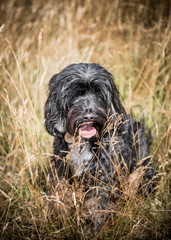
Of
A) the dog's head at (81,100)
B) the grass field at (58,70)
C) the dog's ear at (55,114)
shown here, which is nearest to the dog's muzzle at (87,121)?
the dog's head at (81,100)

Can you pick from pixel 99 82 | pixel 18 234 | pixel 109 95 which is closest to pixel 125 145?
pixel 109 95

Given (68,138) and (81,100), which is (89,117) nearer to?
→ (81,100)

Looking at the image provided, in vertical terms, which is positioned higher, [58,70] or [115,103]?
[58,70]

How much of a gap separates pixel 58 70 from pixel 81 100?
1.55 meters

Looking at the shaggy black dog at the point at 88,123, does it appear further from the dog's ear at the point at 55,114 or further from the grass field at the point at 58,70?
the grass field at the point at 58,70

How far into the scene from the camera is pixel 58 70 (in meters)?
3.64

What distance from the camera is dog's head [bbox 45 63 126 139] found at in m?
2.16

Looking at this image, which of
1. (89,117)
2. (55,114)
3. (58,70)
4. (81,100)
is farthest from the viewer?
(58,70)

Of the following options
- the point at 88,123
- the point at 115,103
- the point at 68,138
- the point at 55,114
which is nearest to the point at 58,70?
the point at 55,114

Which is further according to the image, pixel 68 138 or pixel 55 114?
pixel 55 114

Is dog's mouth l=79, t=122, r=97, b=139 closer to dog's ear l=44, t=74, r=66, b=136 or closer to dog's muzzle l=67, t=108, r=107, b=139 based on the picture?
dog's muzzle l=67, t=108, r=107, b=139

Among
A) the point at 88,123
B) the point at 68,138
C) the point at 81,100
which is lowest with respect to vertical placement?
the point at 68,138

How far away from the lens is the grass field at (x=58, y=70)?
7.10ft

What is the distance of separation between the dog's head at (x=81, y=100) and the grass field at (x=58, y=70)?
196mm
